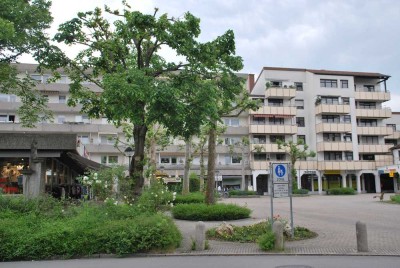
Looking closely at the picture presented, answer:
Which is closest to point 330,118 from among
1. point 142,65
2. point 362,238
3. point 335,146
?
point 335,146

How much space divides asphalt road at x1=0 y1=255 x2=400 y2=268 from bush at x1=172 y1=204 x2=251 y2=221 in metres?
7.82

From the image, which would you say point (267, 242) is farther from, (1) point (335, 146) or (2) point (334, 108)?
(2) point (334, 108)

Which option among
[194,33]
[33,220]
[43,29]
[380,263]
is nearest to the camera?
[380,263]

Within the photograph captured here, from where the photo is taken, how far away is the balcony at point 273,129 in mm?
58156

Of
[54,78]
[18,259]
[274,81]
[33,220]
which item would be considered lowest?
[18,259]

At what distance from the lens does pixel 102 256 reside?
35.9ft

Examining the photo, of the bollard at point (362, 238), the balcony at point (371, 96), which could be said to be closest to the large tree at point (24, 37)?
the bollard at point (362, 238)

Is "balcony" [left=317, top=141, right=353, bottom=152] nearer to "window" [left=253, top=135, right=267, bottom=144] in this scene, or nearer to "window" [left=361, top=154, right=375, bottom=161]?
"window" [left=361, top=154, right=375, bottom=161]

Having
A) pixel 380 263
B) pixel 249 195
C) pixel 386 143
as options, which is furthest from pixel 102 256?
pixel 386 143

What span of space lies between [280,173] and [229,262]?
4.18 m

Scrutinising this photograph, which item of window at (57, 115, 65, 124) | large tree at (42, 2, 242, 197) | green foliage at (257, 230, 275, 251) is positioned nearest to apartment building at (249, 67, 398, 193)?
window at (57, 115, 65, 124)

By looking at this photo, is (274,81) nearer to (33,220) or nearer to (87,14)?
(87,14)

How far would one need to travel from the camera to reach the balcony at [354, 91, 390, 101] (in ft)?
200

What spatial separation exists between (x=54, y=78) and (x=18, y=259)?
10.2 meters
